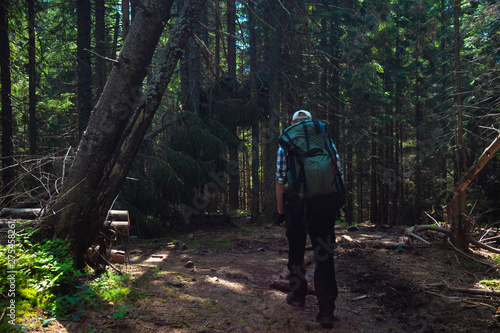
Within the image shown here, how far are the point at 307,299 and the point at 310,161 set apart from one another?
1.96 metres

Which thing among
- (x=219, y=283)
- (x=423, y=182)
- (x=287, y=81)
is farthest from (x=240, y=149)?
(x=423, y=182)

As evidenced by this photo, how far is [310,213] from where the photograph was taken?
334 cm

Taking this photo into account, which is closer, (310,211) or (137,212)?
(310,211)

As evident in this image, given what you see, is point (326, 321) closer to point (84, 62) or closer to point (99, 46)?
point (84, 62)

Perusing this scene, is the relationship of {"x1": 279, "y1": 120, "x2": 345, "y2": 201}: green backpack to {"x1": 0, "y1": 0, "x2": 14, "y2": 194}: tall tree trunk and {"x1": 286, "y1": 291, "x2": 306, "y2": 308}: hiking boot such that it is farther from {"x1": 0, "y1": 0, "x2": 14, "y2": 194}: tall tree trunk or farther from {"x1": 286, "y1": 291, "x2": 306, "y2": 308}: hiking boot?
{"x1": 0, "y1": 0, "x2": 14, "y2": 194}: tall tree trunk

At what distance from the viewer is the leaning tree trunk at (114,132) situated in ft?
12.5

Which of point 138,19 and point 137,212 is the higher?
point 138,19

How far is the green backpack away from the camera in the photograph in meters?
3.31

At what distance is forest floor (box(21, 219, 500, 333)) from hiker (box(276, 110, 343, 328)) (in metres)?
0.37

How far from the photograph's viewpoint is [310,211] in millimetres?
3330

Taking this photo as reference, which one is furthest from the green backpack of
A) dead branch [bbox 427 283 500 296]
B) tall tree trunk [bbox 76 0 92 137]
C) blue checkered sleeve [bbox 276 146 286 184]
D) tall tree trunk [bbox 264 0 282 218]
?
tall tree trunk [bbox 264 0 282 218]

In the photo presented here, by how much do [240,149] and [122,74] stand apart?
9165 millimetres

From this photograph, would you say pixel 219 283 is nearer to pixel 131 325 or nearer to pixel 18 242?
pixel 131 325

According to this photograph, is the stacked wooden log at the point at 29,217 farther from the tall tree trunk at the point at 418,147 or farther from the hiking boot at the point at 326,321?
the tall tree trunk at the point at 418,147
